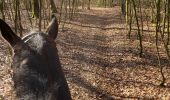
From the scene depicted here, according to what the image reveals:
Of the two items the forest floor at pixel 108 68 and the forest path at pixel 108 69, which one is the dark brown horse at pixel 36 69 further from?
the forest path at pixel 108 69

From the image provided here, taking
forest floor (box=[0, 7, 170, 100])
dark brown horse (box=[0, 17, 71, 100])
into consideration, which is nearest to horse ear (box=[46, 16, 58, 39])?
dark brown horse (box=[0, 17, 71, 100])

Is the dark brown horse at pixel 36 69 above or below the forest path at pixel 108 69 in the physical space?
above

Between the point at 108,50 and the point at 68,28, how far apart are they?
13.9 ft

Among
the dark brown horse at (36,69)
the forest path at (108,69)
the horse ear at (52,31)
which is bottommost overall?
the forest path at (108,69)

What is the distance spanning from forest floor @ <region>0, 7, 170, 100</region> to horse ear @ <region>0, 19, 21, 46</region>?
3309 mm

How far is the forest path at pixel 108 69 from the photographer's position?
710 cm

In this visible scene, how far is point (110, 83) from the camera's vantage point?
7703 millimetres

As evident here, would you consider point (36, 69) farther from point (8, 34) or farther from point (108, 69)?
point (108, 69)

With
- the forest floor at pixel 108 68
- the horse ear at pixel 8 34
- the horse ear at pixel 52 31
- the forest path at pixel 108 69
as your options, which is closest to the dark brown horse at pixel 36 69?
the horse ear at pixel 8 34

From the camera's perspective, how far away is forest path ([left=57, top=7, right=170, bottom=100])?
7.10 metres

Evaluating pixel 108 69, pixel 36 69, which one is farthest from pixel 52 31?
pixel 108 69

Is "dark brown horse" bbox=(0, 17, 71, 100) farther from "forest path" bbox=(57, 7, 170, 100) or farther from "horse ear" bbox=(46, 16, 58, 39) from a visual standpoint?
"forest path" bbox=(57, 7, 170, 100)

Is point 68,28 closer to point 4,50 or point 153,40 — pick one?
point 153,40

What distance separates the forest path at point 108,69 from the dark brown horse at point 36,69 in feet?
17.0
